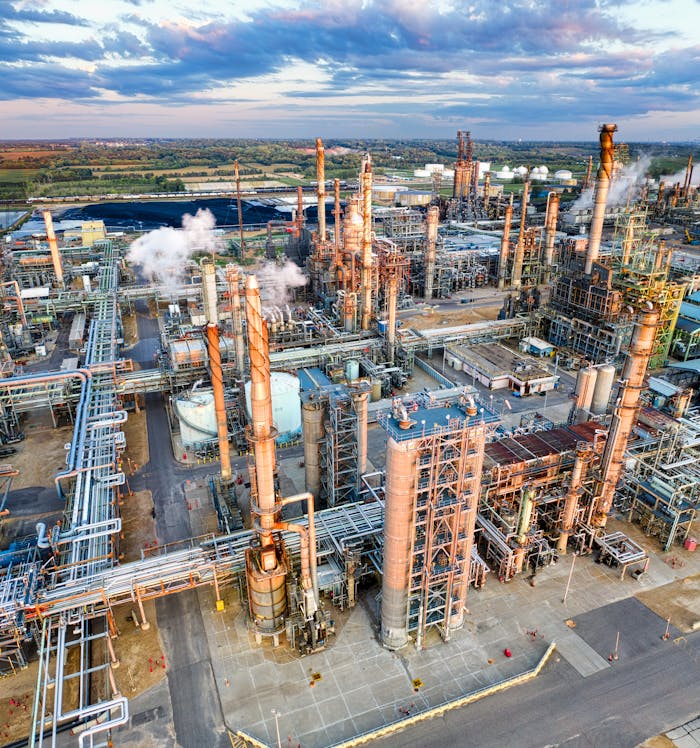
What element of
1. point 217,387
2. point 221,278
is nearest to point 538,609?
point 217,387

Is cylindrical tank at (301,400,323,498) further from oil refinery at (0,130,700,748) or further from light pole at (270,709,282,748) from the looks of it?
light pole at (270,709,282,748)

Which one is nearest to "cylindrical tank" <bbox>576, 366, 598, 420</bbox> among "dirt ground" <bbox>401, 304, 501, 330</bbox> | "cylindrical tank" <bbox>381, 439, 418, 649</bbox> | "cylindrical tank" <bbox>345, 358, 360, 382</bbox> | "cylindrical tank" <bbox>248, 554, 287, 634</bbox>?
"cylindrical tank" <bbox>381, 439, 418, 649</bbox>

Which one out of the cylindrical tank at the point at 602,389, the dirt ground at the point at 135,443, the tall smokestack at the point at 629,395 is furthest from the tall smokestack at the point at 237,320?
the tall smokestack at the point at 629,395

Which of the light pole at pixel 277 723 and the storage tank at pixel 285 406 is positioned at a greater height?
the storage tank at pixel 285 406

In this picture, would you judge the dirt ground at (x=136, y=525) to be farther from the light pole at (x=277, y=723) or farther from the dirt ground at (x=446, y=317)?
the dirt ground at (x=446, y=317)

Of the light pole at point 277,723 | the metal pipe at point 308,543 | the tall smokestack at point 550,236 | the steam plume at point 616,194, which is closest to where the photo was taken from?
the light pole at point 277,723

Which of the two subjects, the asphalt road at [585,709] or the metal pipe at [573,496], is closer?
the asphalt road at [585,709]

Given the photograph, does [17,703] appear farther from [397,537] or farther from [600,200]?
[600,200]
